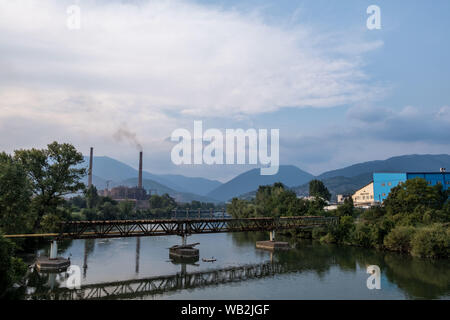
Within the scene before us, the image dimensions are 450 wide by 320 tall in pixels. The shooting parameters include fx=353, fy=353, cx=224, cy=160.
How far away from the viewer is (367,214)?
211 ft

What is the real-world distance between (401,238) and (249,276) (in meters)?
25.8

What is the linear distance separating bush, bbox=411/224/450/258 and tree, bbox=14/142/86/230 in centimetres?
4718

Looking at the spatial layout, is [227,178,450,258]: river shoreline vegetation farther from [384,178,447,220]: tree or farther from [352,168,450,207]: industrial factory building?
[352,168,450,207]: industrial factory building

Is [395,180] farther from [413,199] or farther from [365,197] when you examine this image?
[413,199]

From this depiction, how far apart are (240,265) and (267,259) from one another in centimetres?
Answer: 593

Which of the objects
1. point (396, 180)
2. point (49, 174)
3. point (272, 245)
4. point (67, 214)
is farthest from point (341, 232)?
point (67, 214)

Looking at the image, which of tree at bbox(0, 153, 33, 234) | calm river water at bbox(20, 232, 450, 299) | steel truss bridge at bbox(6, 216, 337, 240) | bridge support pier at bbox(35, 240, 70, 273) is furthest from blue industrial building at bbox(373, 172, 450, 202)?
tree at bbox(0, 153, 33, 234)

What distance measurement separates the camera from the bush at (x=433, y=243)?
45125 mm

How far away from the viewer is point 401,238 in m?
49.8

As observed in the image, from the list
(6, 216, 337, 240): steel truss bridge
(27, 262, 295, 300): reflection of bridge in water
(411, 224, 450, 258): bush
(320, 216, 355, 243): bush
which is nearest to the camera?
(27, 262, 295, 300): reflection of bridge in water

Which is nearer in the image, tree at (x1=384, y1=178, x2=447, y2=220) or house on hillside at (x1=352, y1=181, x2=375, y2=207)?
tree at (x1=384, y1=178, x2=447, y2=220)

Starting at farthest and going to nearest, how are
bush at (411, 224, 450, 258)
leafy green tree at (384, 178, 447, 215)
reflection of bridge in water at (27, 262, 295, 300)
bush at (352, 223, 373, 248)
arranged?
leafy green tree at (384, 178, 447, 215) < bush at (352, 223, 373, 248) < bush at (411, 224, 450, 258) < reflection of bridge in water at (27, 262, 295, 300)

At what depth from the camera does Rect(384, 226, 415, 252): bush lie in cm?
4941

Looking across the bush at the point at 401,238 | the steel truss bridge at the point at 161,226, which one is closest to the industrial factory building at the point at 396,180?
the steel truss bridge at the point at 161,226
